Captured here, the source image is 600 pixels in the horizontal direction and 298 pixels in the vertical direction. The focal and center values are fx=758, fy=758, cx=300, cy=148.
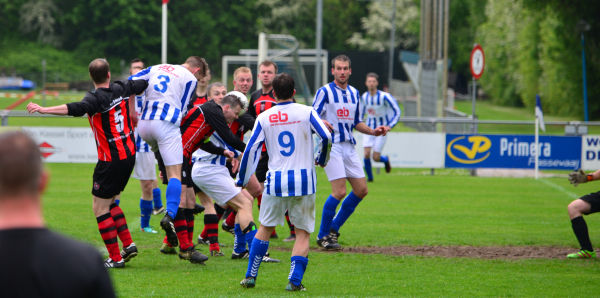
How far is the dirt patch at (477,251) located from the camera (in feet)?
29.1

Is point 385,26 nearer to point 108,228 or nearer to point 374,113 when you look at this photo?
point 374,113

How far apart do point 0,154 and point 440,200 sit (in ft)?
41.3

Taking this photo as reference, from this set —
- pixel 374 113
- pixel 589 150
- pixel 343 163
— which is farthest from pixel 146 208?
pixel 589 150

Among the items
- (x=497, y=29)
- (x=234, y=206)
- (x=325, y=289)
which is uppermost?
(x=497, y=29)

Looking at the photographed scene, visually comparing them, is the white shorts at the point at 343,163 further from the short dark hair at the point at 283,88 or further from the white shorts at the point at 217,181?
the short dark hair at the point at 283,88

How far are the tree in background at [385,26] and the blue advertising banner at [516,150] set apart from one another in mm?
49740

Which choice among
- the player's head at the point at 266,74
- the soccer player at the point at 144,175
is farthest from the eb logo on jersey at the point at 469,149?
the player's head at the point at 266,74

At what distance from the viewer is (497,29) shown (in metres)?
48.7

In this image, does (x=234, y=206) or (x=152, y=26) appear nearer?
(x=234, y=206)

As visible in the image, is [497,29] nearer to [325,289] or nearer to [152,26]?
[152,26]

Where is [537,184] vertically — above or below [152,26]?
below

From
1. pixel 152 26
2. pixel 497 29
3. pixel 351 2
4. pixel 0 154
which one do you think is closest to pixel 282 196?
pixel 0 154

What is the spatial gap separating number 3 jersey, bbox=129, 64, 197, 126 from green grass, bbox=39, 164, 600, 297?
1.58 meters

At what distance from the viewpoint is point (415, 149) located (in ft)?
61.5
